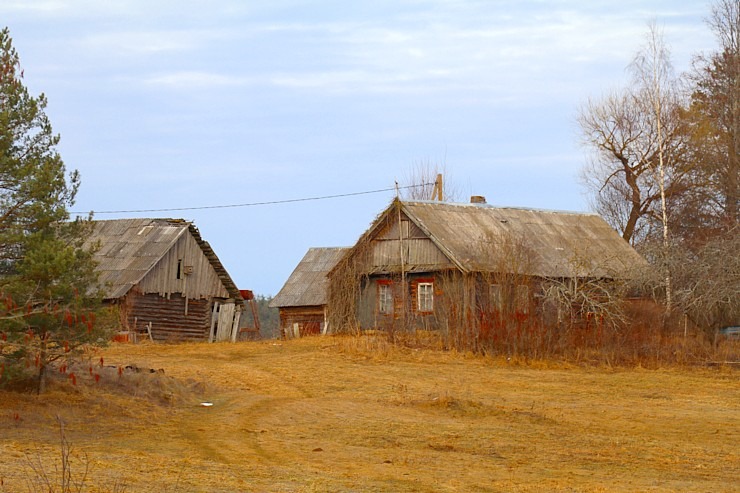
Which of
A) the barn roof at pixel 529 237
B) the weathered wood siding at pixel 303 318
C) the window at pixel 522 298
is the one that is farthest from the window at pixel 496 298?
the weathered wood siding at pixel 303 318

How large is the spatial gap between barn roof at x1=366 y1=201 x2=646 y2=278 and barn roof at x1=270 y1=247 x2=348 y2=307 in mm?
9756

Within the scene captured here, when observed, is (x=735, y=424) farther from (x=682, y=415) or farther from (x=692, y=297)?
(x=692, y=297)

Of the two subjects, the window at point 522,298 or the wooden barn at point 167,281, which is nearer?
the window at point 522,298

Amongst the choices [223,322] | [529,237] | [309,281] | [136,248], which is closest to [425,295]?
[529,237]

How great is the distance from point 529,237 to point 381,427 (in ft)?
72.4

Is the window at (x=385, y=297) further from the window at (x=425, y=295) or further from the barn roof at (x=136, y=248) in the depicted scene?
the barn roof at (x=136, y=248)

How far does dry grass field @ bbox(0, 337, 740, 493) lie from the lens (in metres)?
11.4

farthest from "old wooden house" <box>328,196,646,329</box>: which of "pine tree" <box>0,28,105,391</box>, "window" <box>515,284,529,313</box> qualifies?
"pine tree" <box>0,28,105,391</box>

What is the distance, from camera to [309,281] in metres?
48.3

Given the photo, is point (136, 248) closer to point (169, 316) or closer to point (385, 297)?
point (169, 316)

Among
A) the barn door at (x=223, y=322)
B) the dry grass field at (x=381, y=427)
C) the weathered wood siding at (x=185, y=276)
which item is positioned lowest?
the dry grass field at (x=381, y=427)

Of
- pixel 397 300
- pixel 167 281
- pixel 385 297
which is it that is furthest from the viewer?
pixel 167 281

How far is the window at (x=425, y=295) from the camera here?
33981 mm

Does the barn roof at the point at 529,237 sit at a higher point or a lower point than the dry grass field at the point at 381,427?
higher
